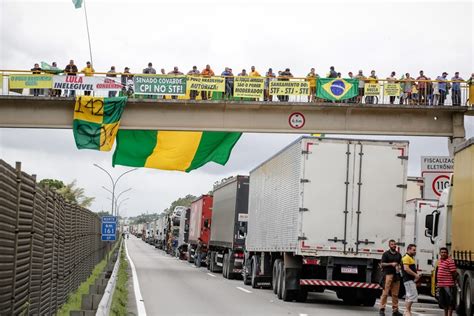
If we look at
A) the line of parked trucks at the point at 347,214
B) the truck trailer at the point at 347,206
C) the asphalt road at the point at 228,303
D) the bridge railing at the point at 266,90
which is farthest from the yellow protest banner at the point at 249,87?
the truck trailer at the point at 347,206

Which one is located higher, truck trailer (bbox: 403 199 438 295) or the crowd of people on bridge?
the crowd of people on bridge

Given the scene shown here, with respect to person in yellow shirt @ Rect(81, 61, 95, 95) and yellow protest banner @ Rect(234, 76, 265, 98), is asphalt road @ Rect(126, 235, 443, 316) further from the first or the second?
person in yellow shirt @ Rect(81, 61, 95, 95)

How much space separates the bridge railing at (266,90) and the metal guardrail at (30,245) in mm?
15570

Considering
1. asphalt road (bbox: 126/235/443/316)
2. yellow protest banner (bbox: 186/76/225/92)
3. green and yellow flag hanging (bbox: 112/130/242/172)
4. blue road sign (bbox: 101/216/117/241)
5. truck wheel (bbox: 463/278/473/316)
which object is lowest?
asphalt road (bbox: 126/235/443/316)

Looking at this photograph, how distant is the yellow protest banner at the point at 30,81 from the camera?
103ft

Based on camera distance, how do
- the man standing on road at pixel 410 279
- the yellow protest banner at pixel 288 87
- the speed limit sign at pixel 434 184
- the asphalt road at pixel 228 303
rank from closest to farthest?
the man standing on road at pixel 410 279, the asphalt road at pixel 228 303, the speed limit sign at pixel 434 184, the yellow protest banner at pixel 288 87

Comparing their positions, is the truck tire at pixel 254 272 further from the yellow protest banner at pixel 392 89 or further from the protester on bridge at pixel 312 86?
the yellow protest banner at pixel 392 89

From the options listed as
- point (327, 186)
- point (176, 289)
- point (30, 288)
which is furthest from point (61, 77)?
point (30, 288)

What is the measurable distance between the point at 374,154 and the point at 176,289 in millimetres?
8108

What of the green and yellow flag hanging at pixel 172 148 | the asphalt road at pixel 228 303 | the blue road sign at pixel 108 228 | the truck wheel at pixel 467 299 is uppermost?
the green and yellow flag hanging at pixel 172 148

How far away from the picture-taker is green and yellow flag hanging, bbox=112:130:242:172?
33469 millimetres

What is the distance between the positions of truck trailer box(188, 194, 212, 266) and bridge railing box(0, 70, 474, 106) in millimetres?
11332

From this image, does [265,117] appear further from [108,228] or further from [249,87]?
[108,228]

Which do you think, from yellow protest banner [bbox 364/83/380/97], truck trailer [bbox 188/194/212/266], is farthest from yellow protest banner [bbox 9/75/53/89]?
truck trailer [bbox 188/194/212/266]
